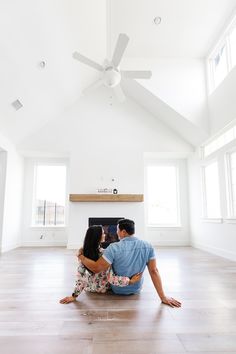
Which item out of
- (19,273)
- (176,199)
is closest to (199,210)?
(176,199)

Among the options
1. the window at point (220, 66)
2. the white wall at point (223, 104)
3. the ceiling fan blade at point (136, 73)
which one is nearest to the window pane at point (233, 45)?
the window at point (220, 66)

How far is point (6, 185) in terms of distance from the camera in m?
5.57

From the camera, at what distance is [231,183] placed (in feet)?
15.4

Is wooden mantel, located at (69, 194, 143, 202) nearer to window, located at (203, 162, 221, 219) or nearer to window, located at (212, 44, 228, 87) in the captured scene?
window, located at (203, 162, 221, 219)

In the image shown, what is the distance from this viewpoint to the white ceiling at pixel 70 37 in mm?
3607

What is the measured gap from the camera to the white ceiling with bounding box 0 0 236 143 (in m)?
3.61

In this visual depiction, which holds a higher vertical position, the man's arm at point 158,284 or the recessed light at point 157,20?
the recessed light at point 157,20

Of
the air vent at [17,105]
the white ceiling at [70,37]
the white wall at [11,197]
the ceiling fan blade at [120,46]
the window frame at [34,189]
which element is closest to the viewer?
the ceiling fan blade at [120,46]

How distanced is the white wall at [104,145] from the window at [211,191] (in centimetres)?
107

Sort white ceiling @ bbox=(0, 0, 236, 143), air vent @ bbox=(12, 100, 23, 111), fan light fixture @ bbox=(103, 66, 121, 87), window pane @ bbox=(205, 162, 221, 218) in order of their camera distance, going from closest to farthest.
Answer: fan light fixture @ bbox=(103, 66, 121, 87) < white ceiling @ bbox=(0, 0, 236, 143) < air vent @ bbox=(12, 100, 23, 111) < window pane @ bbox=(205, 162, 221, 218)

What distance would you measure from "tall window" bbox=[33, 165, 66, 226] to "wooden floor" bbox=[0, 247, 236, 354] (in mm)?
3682

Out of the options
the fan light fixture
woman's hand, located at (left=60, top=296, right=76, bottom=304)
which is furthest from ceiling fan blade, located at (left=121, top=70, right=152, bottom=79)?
woman's hand, located at (left=60, top=296, right=76, bottom=304)

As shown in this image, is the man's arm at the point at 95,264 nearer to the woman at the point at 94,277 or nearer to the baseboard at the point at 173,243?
the woman at the point at 94,277

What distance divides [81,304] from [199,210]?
4.62 m
